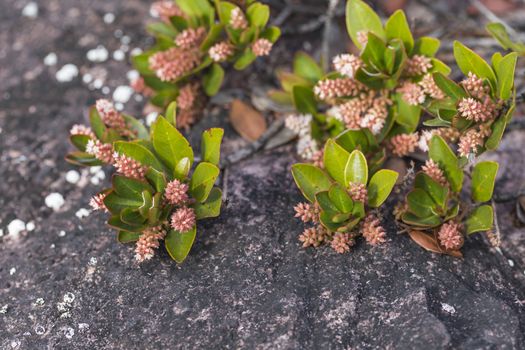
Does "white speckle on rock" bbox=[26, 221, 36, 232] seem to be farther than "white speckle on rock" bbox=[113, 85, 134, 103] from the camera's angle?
No

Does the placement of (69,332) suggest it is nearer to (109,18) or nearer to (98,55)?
(98,55)

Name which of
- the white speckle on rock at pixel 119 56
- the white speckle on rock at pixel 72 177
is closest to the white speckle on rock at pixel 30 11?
the white speckle on rock at pixel 119 56

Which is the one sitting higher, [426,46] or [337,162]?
[426,46]

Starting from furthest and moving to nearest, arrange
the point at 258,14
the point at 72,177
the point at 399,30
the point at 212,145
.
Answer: the point at 72,177, the point at 258,14, the point at 399,30, the point at 212,145

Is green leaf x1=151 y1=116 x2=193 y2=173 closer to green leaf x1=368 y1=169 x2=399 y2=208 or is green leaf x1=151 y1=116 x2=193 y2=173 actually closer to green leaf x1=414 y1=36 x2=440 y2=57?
green leaf x1=368 y1=169 x2=399 y2=208

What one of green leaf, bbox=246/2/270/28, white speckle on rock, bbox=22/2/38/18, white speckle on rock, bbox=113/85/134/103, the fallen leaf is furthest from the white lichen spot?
white speckle on rock, bbox=22/2/38/18

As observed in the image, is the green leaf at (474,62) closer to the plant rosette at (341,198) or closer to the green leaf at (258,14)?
the plant rosette at (341,198)

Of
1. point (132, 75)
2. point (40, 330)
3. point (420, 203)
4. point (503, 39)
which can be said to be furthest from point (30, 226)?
point (503, 39)
